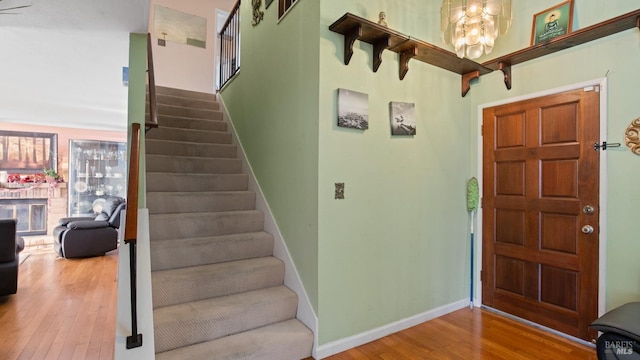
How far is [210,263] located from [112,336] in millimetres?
1001

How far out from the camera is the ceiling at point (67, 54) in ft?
8.02

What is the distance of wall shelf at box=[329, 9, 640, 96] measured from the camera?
222cm

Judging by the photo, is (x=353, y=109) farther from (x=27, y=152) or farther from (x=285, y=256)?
(x=27, y=152)

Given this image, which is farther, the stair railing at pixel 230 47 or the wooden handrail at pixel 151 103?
the stair railing at pixel 230 47

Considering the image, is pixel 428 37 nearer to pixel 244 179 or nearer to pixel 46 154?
pixel 244 179

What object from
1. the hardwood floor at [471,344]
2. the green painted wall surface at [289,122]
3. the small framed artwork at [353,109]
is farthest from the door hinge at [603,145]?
the green painted wall surface at [289,122]

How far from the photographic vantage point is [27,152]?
22.9ft

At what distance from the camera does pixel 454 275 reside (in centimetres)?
312

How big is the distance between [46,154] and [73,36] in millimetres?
5860

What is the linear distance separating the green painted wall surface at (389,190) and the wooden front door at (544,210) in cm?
29

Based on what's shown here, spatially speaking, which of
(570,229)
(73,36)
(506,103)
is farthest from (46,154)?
(570,229)

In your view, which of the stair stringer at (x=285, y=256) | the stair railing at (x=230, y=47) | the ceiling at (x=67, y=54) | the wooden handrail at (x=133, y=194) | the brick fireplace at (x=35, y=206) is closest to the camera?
the wooden handrail at (x=133, y=194)

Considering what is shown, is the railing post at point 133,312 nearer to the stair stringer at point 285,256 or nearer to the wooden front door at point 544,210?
the stair stringer at point 285,256

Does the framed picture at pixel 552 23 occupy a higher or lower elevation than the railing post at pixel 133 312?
higher
